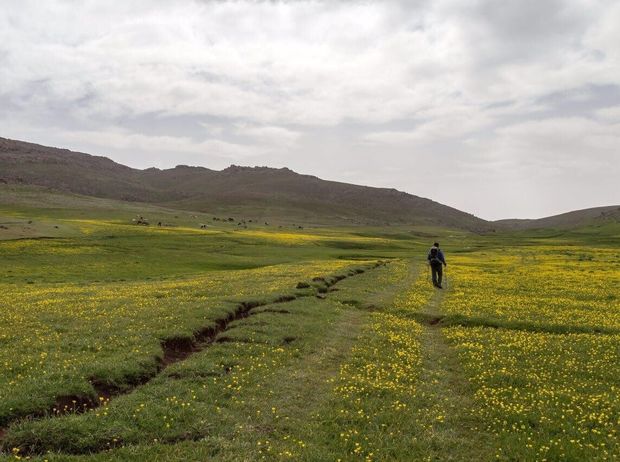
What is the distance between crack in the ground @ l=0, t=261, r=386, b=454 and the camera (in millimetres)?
14328

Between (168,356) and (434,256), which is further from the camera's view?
(434,256)

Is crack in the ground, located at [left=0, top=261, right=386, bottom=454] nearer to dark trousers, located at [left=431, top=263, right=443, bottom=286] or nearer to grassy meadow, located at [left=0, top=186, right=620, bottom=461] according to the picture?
grassy meadow, located at [left=0, top=186, right=620, bottom=461]

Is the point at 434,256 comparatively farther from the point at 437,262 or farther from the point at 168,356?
the point at 168,356

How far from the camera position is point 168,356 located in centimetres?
2084

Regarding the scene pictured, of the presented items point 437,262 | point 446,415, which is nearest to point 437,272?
point 437,262

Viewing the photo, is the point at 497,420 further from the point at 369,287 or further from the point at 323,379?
the point at 369,287

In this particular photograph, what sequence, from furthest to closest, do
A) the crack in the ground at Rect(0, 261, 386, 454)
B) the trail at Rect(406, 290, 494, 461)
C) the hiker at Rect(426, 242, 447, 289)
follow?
the hiker at Rect(426, 242, 447, 289), the crack in the ground at Rect(0, 261, 386, 454), the trail at Rect(406, 290, 494, 461)

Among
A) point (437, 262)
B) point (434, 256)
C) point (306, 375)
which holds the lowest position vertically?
point (306, 375)

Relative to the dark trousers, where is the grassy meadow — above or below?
below

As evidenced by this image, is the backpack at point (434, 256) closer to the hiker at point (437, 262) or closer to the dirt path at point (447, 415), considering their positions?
the hiker at point (437, 262)

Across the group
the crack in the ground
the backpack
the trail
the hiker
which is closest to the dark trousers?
the hiker

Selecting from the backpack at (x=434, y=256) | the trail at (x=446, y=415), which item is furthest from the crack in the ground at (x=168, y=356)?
the backpack at (x=434, y=256)

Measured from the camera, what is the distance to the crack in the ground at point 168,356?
14328 millimetres

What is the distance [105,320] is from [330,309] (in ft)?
45.1
